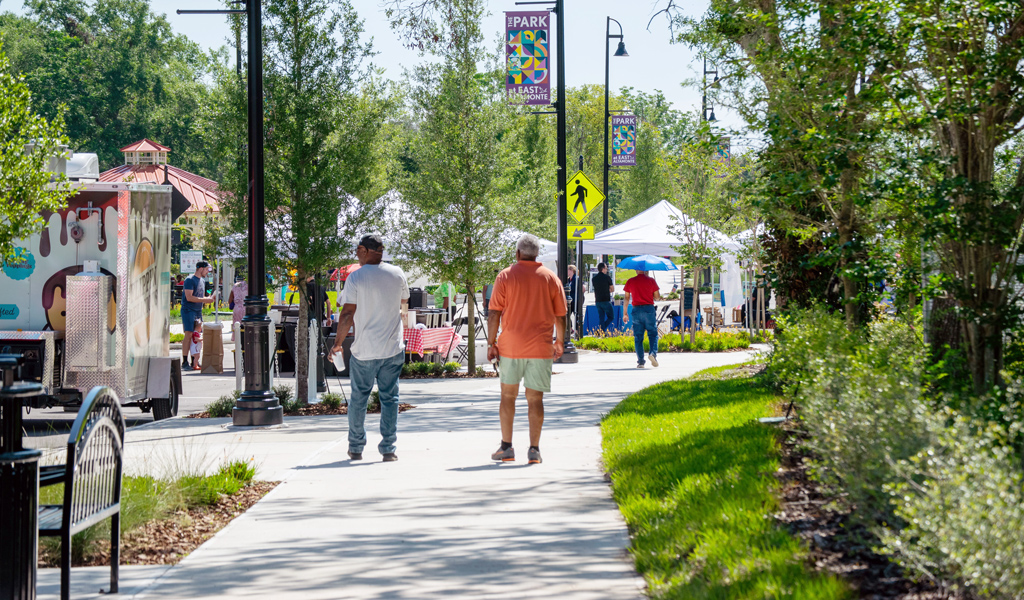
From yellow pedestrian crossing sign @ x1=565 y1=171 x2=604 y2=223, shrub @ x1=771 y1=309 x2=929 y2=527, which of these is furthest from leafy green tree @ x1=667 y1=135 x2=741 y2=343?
shrub @ x1=771 y1=309 x2=929 y2=527

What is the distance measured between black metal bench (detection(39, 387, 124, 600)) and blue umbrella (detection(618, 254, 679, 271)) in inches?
706

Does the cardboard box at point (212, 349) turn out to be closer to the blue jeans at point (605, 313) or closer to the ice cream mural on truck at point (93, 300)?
the ice cream mural on truck at point (93, 300)

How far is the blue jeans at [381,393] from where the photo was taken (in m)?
9.08

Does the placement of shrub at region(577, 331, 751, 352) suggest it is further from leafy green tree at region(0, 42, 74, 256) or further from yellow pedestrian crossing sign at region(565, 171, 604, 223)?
leafy green tree at region(0, 42, 74, 256)

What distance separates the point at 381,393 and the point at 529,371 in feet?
4.12

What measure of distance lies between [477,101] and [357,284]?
948 cm

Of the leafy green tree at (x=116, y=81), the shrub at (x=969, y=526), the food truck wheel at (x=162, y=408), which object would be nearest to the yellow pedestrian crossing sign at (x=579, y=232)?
the food truck wheel at (x=162, y=408)

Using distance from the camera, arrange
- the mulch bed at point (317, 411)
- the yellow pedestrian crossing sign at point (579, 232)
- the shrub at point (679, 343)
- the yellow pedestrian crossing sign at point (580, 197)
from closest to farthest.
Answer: the mulch bed at point (317, 411)
the yellow pedestrian crossing sign at point (580, 197)
the yellow pedestrian crossing sign at point (579, 232)
the shrub at point (679, 343)

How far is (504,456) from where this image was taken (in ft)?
29.8

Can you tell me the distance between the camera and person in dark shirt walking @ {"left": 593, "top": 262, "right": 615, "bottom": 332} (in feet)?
85.5

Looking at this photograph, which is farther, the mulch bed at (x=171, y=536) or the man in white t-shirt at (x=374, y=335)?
the man in white t-shirt at (x=374, y=335)

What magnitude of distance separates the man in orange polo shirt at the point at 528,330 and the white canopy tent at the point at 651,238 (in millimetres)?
15978

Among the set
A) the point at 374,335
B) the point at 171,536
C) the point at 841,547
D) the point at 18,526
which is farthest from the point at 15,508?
the point at 374,335

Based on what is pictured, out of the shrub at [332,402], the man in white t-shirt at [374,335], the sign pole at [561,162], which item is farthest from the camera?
the sign pole at [561,162]
